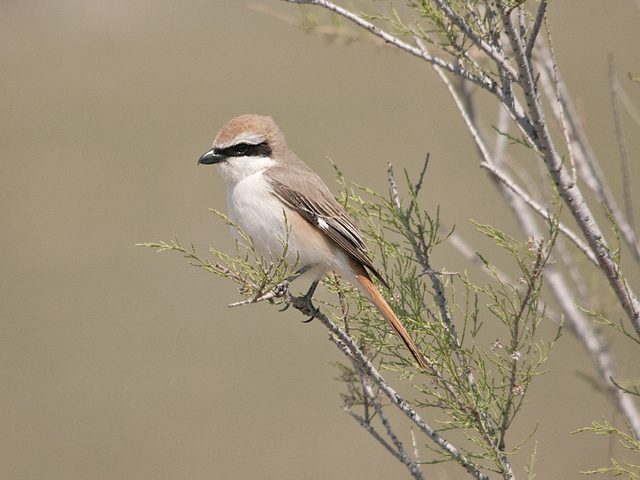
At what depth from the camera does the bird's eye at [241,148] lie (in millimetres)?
3205

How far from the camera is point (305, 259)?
3059 mm

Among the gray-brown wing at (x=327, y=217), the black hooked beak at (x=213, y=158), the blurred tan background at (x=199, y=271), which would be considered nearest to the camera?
the gray-brown wing at (x=327, y=217)

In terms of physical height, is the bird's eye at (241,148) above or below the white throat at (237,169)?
above

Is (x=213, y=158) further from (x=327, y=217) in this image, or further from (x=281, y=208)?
(x=327, y=217)

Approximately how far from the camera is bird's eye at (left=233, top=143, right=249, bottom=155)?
321 cm

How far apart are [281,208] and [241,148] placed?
37cm

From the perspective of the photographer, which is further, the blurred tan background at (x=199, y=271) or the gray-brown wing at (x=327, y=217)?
the blurred tan background at (x=199, y=271)

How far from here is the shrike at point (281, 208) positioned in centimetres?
298

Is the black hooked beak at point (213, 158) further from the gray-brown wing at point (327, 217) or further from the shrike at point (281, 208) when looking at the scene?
the gray-brown wing at point (327, 217)

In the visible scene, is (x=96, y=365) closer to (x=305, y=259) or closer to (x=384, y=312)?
(x=305, y=259)

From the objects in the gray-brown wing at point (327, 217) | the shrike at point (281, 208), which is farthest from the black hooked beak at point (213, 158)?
the gray-brown wing at point (327, 217)

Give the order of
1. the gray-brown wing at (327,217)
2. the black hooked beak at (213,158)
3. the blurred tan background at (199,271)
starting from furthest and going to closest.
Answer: the blurred tan background at (199,271), the black hooked beak at (213,158), the gray-brown wing at (327,217)

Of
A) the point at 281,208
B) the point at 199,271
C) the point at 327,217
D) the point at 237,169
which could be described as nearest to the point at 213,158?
the point at 237,169

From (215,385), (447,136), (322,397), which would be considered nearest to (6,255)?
(215,385)
